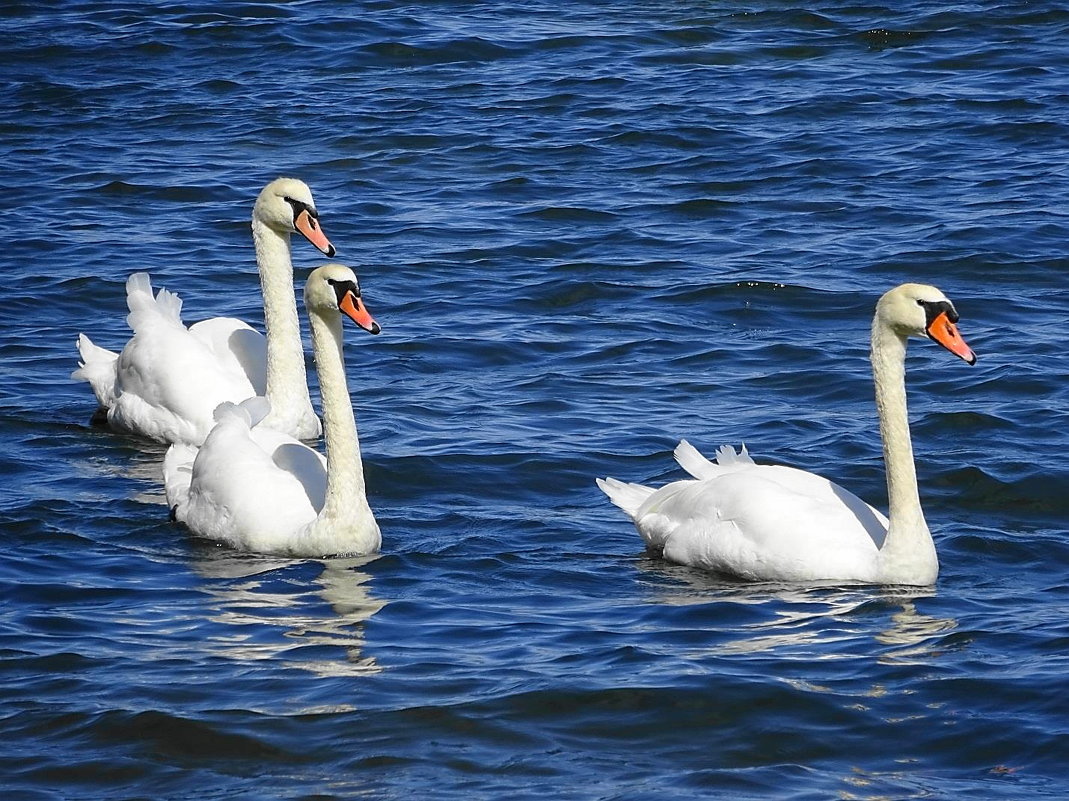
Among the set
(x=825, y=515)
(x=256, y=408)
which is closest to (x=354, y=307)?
(x=256, y=408)

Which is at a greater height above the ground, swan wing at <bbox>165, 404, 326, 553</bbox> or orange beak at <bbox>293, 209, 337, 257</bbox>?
orange beak at <bbox>293, 209, 337, 257</bbox>

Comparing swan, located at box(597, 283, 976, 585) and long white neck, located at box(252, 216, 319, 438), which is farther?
long white neck, located at box(252, 216, 319, 438)

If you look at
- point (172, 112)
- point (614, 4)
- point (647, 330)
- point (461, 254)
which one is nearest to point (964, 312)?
point (647, 330)

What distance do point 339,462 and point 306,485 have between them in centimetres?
49

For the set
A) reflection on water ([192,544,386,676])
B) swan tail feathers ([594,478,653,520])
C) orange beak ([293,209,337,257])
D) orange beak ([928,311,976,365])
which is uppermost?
orange beak ([293,209,337,257])

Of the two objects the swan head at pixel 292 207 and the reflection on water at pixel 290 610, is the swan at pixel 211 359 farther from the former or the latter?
the reflection on water at pixel 290 610

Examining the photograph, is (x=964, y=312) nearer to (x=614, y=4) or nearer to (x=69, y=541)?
(x=69, y=541)

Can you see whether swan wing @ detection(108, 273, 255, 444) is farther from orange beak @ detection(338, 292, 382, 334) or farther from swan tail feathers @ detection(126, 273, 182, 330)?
orange beak @ detection(338, 292, 382, 334)

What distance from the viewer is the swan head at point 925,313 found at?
8141mm

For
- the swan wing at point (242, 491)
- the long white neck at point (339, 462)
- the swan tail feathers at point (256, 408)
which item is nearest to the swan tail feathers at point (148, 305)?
the swan tail feathers at point (256, 408)

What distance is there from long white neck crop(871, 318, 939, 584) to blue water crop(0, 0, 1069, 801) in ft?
0.44

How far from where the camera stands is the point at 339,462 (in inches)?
337

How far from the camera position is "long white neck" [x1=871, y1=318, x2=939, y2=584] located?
8.01 metres

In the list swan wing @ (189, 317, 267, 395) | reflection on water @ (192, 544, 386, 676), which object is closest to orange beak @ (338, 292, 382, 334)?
reflection on water @ (192, 544, 386, 676)
